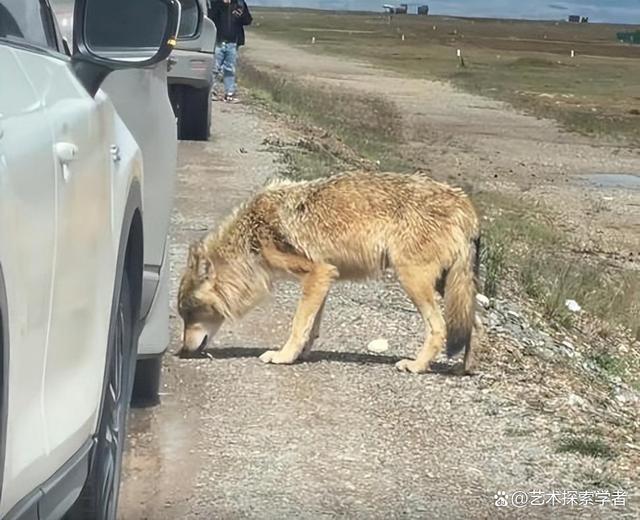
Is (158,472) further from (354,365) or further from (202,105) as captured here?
(202,105)

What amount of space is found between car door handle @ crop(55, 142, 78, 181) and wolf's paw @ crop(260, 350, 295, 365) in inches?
158

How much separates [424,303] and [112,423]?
3.32 meters

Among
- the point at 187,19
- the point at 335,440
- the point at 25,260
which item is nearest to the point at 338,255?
the point at 335,440

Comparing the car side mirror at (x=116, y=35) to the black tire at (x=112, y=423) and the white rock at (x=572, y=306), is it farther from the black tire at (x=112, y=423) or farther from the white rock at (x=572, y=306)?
the white rock at (x=572, y=306)

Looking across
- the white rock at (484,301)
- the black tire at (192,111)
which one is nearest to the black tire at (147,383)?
the white rock at (484,301)

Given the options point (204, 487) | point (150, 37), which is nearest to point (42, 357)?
point (150, 37)

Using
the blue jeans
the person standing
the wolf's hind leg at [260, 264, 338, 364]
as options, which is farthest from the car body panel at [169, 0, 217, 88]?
the wolf's hind leg at [260, 264, 338, 364]

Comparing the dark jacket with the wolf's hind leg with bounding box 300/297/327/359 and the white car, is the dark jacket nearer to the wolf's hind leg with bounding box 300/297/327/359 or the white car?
the wolf's hind leg with bounding box 300/297/327/359

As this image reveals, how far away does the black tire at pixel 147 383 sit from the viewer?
20.0ft

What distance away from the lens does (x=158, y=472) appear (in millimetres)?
5555

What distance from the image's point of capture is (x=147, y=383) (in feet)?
20.5

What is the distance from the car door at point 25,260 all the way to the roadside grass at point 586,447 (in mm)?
3551

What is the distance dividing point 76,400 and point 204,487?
6.81 feet

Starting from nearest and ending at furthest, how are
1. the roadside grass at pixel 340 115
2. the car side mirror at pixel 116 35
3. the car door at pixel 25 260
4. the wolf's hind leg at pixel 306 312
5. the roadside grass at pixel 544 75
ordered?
the car door at pixel 25 260 < the car side mirror at pixel 116 35 < the wolf's hind leg at pixel 306 312 < the roadside grass at pixel 340 115 < the roadside grass at pixel 544 75
